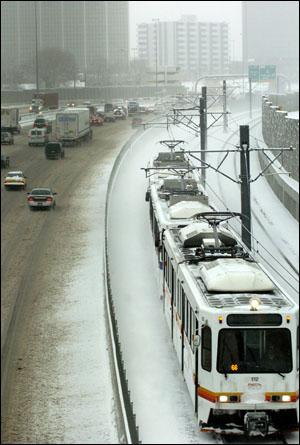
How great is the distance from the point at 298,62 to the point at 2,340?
22.7 meters

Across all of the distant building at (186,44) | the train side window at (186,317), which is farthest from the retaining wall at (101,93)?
the train side window at (186,317)

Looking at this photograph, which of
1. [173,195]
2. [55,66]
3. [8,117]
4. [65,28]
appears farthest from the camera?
[173,195]

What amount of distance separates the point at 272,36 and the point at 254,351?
10124 millimetres

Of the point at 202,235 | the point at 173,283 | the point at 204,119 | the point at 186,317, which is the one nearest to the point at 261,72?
the point at 204,119

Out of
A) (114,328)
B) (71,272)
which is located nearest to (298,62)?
(71,272)

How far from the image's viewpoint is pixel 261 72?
19266mm

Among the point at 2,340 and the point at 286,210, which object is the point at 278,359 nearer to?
the point at 2,340

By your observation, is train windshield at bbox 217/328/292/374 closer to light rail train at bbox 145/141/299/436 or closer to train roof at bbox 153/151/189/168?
light rail train at bbox 145/141/299/436

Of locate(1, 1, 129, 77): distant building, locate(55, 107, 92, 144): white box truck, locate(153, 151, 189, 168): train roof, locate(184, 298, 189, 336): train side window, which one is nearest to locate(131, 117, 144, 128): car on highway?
locate(153, 151, 189, 168): train roof

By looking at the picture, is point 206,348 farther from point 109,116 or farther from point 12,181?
point 109,116

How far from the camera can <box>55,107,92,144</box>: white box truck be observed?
13.5m

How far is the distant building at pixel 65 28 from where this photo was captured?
148 inches

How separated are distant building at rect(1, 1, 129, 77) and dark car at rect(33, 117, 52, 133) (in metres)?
7.05

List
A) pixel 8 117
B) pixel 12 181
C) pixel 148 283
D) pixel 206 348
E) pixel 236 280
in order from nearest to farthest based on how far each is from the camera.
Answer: pixel 8 117
pixel 12 181
pixel 206 348
pixel 236 280
pixel 148 283
